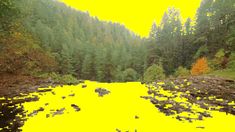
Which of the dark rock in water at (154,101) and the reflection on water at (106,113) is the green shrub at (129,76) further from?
the dark rock in water at (154,101)

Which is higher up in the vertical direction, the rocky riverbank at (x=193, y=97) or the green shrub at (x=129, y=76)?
the green shrub at (x=129, y=76)

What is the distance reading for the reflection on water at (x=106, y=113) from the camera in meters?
10.3

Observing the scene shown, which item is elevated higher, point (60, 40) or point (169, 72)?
point (60, 40)

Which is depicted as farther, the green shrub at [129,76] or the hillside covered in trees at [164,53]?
the green shrub at [129,76]

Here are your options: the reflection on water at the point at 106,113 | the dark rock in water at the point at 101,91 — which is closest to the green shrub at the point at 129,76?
the dark rock in water at the point at 101,91

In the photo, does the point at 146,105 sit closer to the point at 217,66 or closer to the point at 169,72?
the point at 217,66

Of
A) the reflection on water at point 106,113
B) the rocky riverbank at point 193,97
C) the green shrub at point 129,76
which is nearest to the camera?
the reflection on water at point 106,113

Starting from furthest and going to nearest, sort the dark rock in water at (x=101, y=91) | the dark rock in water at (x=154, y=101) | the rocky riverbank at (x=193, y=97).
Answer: the dark rock in water at (x=101, y=91), the dark rock in water at (x=154, y=101), the rocky riverbank at (x=193, y=97)

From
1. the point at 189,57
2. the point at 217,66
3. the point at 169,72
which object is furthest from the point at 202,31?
the point at 217,66

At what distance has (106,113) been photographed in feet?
40.1

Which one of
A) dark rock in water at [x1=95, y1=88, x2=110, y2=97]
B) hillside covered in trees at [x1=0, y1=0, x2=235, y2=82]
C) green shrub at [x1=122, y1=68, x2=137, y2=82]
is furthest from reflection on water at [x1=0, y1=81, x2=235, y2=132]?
green shrub at [x1=122, y1=68, x2=137, y2=82]

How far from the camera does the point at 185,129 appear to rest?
33.4 feet

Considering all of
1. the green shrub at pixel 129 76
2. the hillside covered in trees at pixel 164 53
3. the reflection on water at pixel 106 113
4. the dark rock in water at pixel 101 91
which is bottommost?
the reflection on water at pixel 106 113

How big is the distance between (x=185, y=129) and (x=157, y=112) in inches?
99.6
